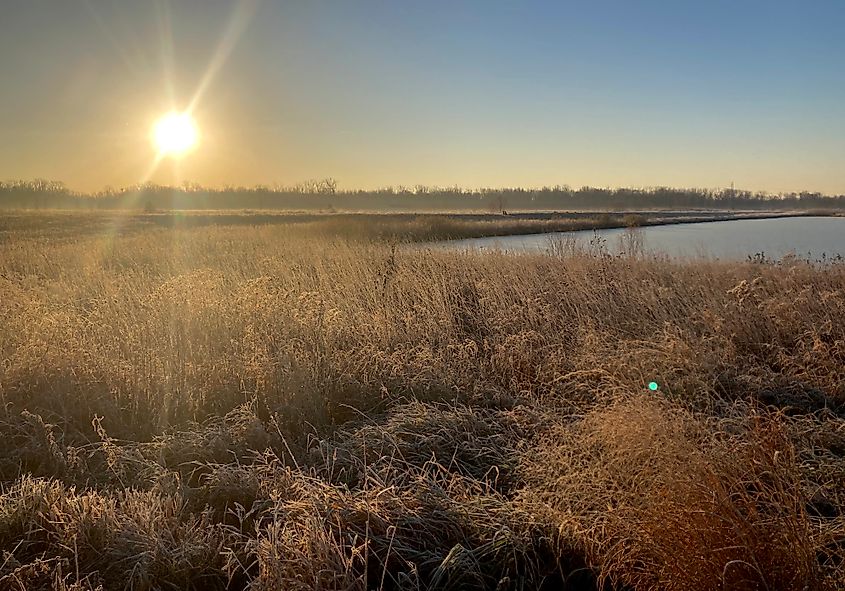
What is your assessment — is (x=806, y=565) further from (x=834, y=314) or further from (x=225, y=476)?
(x=834, y=314)

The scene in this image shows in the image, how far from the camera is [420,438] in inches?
166

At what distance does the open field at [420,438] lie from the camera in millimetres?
2707

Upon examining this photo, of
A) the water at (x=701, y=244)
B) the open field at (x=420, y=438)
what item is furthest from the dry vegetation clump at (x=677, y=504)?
the water at (x=701, y=244)

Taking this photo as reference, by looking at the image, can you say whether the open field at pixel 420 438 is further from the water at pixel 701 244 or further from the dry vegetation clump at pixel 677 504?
the water at pixel 701 244

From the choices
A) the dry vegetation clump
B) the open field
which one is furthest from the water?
the dry vegetation clump

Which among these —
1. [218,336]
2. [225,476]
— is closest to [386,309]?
[218,336]

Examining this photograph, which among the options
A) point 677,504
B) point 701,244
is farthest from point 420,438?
point 701,244

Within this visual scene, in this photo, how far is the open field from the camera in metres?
2.71

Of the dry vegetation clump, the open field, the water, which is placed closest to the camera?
the dry vegetation clump

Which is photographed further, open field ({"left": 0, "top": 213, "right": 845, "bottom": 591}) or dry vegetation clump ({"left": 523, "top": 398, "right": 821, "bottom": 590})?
open field ({"left": 0, "top": 213, "right": 845, "bottom": 591})

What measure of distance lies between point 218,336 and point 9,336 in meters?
2.23

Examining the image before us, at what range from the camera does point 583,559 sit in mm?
2840

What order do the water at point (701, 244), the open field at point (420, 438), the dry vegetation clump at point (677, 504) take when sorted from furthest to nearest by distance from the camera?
the water at point (701, 244) → the open field at point (420, 438) → the dry vegetation clump at point (677, 504)

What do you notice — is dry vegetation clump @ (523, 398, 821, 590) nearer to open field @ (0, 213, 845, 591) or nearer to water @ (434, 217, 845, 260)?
open field @ (0, 213, 845, 591)
